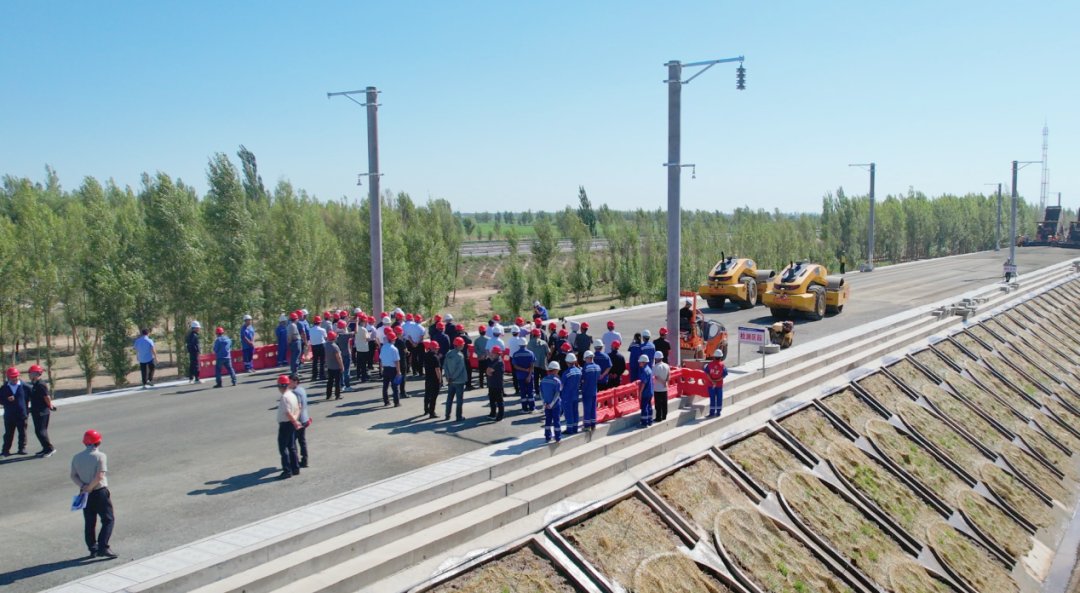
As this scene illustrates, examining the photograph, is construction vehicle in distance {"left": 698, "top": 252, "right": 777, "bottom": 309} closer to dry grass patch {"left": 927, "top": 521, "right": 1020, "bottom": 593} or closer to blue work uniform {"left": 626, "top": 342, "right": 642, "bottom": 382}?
dry grass patch {"left": 927, "top": 521, "right": 1020, "bottom": 593}

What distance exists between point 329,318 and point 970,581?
47.0ft

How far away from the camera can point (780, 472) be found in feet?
47.9

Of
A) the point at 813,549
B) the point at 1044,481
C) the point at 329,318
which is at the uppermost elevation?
the point at 329,318

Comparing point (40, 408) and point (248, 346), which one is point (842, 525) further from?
point (248, 346)

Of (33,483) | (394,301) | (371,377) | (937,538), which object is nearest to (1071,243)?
(394,301)

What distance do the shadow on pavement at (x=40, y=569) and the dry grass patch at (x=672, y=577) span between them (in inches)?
252

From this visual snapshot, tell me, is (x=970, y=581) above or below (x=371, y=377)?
below

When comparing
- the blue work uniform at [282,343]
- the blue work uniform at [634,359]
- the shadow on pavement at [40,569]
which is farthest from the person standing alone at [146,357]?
the blue work uniform at [634,359]

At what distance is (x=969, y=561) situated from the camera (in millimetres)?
14836

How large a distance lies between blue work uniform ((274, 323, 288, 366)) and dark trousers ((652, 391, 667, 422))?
9667mm

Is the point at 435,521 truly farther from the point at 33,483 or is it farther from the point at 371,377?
the point at 371,377

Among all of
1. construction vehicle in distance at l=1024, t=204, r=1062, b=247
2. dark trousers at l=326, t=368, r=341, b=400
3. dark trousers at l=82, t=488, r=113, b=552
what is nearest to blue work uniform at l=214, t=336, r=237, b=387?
dark trousers at l=326, t=368, r=341, b=400

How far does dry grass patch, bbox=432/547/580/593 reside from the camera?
877cm

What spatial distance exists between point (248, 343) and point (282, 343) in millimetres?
880
